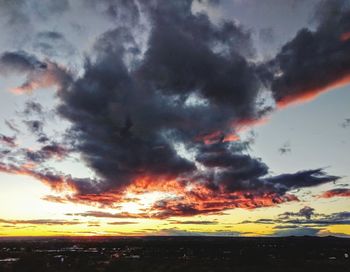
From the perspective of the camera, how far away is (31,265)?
2325 inches

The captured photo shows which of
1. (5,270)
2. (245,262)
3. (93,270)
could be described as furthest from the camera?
(245,262)

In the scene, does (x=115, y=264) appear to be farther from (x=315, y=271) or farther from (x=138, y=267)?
(x=315, y=271)

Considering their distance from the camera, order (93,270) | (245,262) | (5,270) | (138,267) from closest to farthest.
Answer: (5,270) < (93,270) < (138,267) < (245,262)

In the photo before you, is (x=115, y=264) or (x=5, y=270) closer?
(x=5, y=270)

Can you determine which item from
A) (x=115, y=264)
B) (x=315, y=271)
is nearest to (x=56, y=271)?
(x=115, y=264)

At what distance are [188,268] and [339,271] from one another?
24.6 meters

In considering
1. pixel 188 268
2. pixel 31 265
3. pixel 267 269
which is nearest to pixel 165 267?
pixel 188 268

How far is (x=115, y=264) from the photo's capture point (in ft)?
224

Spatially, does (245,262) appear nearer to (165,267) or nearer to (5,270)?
(165,267)

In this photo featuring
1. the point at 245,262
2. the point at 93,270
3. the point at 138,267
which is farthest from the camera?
the point at 245,262

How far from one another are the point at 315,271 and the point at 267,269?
299 inches

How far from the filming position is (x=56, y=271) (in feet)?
198

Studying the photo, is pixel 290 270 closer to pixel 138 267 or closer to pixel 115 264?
pixel 138 267

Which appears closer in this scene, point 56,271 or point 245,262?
point 56,271
